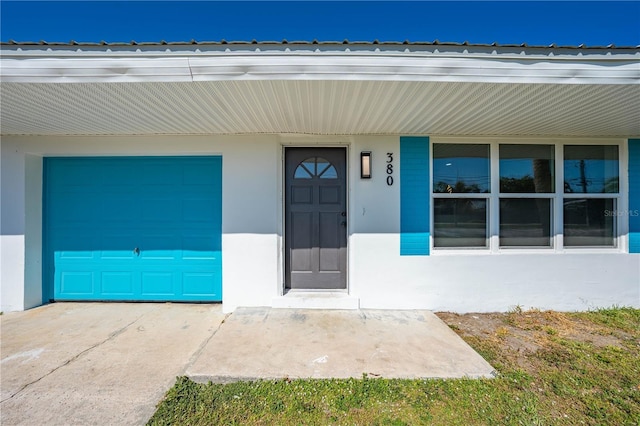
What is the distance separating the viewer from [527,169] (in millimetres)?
3740

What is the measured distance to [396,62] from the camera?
6.82 feet

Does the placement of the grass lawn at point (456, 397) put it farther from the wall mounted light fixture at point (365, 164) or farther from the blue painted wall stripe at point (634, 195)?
the wall mounted light fixture at point (365, 164)

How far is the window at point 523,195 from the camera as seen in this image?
12.2 ft

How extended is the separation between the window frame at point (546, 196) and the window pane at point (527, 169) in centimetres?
6

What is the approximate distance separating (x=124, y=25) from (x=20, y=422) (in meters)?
3.98

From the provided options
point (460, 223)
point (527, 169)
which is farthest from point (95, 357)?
point (527, 169)

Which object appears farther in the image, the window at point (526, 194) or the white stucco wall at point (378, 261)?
the window at point (526, 194)

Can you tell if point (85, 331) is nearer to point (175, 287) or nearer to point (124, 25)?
point (175, 287)

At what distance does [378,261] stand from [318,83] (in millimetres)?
2429

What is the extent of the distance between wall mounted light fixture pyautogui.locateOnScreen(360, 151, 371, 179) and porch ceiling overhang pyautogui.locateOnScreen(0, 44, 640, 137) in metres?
0.65

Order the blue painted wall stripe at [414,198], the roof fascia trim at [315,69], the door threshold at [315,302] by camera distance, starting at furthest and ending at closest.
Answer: the blue painted wall stripe at [414,198] < the door threshold at [315,302] < the roof fascia trim at [315,69]

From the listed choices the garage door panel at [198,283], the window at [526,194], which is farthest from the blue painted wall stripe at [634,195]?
the garage door panel at [198,283]

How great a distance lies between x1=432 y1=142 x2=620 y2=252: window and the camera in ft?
12.2

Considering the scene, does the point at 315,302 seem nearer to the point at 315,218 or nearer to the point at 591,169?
the point at 315,218
